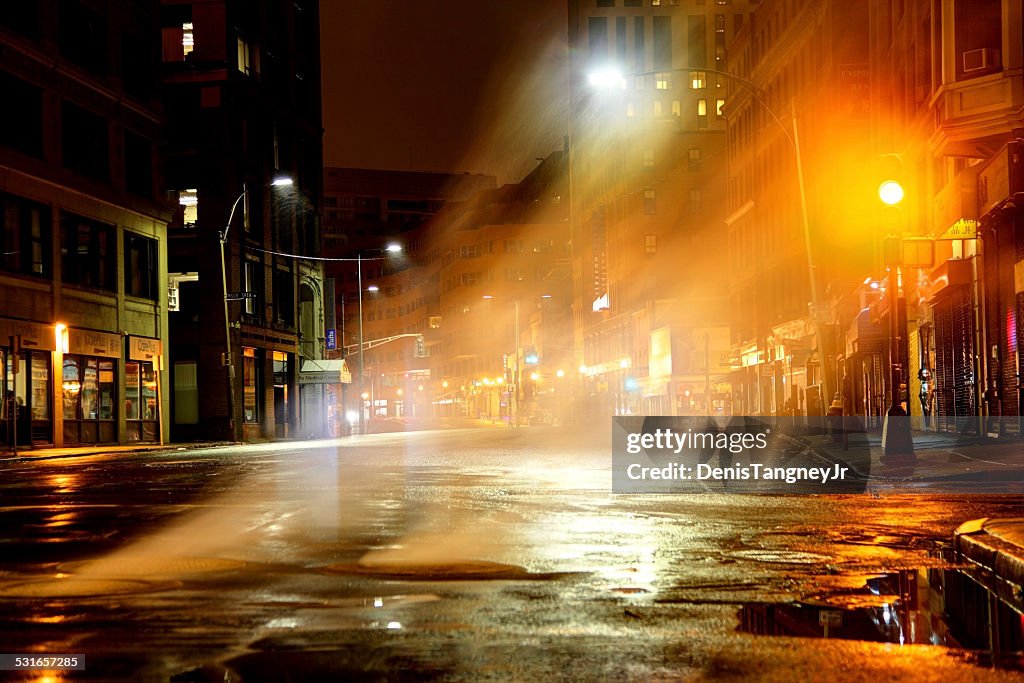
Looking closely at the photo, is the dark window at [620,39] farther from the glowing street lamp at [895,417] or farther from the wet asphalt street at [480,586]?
the wet asphalt street at [480,586]

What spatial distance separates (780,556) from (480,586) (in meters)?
3.16

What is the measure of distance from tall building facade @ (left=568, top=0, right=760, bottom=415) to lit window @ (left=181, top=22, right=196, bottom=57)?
4618 centimetres

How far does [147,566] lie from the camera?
1052 cm

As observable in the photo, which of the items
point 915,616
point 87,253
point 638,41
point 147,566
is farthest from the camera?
point 638,41

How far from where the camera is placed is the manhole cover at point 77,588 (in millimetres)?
8992

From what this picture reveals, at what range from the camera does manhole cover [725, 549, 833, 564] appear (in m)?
10.8

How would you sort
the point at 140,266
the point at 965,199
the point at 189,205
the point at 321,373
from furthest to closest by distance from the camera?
the point at 321,373 < the point at 189,205 < the point at 140,266 < the point at 965,199

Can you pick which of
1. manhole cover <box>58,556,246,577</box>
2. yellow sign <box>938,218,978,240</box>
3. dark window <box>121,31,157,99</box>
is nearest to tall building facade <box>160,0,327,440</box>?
dark window <box>121,31,157,99</box>

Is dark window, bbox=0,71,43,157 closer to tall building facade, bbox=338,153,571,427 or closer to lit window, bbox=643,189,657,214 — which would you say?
lit window, bbox=643,189,657,214

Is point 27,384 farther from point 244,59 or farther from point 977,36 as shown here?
point 977,36

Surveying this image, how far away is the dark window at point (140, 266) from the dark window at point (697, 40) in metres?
79.3

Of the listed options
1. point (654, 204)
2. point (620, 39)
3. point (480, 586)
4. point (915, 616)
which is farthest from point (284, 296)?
point (620, 39)

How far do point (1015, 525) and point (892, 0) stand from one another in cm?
3578
